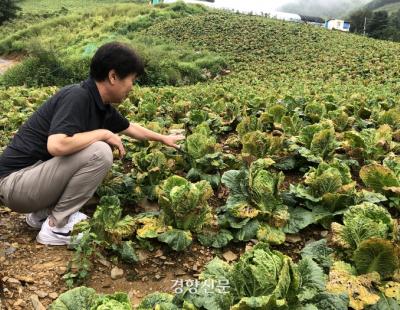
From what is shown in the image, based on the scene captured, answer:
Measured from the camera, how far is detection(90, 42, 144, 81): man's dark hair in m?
3.39

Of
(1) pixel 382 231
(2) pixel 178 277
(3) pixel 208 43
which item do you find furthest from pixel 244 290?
(3) pixel 208 43

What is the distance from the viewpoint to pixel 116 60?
11.1 ft

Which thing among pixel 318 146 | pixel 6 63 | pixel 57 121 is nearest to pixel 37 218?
pixel 57 121

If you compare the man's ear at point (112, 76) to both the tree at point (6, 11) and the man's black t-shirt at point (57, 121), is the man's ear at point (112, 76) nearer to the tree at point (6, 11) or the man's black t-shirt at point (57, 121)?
the man's black t-shirt at point (57, 121)

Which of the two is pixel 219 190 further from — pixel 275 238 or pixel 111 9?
pixel 111 9

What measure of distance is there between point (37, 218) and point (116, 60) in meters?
1.59

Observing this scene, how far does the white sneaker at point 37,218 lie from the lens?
12.6ft

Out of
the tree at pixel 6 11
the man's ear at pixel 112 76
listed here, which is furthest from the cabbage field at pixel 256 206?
the tree at pixel 6 11

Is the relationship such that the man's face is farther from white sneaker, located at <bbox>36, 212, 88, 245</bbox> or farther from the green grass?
the green grass

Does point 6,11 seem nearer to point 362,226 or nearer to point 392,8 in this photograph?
point 362,226

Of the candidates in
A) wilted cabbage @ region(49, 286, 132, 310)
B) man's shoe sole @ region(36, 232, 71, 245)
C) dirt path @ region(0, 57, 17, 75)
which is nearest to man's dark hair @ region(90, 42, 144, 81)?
man's shoe sole @ region(36, 232, 71, 245)

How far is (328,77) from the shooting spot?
63.0 feet

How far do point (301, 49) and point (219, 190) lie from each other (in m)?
25.4

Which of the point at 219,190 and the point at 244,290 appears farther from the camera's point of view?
the point at 219,190
